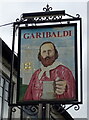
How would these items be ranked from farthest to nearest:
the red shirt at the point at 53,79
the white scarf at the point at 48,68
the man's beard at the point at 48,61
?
the man's beard at the point at 48,61 < the white scarf at the point at 48,68 < the red shirt at the point at 53,79

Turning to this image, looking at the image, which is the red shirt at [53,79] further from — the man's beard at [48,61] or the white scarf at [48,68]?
the man's beard at [48,61]

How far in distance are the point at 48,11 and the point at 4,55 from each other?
3.92 meters

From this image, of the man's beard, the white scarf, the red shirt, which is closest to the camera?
the red shirt

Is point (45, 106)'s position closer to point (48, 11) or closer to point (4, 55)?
point (48, 11)

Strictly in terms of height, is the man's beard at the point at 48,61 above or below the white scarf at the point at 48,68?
above

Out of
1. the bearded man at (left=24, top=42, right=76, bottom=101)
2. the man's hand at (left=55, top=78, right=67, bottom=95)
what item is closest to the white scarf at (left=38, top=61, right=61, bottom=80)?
the bearded man at (left=24, top=42, right=76, bottom=101)

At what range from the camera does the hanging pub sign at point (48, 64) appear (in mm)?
12234

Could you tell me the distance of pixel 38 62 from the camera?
41.9 ft

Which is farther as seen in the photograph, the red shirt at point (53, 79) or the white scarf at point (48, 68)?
the white scarf at point (48, 68)

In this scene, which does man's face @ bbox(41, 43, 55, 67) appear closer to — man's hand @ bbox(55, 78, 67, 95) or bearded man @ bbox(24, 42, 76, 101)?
bearded man @ bbox(24, 42, 76, 101)

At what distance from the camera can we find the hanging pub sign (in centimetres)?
1223

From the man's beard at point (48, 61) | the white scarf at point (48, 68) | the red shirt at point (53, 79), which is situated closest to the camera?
the red shirt at point (53, 79)

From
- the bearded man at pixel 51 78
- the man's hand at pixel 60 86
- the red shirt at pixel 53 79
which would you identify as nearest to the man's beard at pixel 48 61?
the bearded man at pixel 51 78

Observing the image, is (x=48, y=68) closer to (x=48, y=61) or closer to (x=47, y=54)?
(x=48, y=61)
